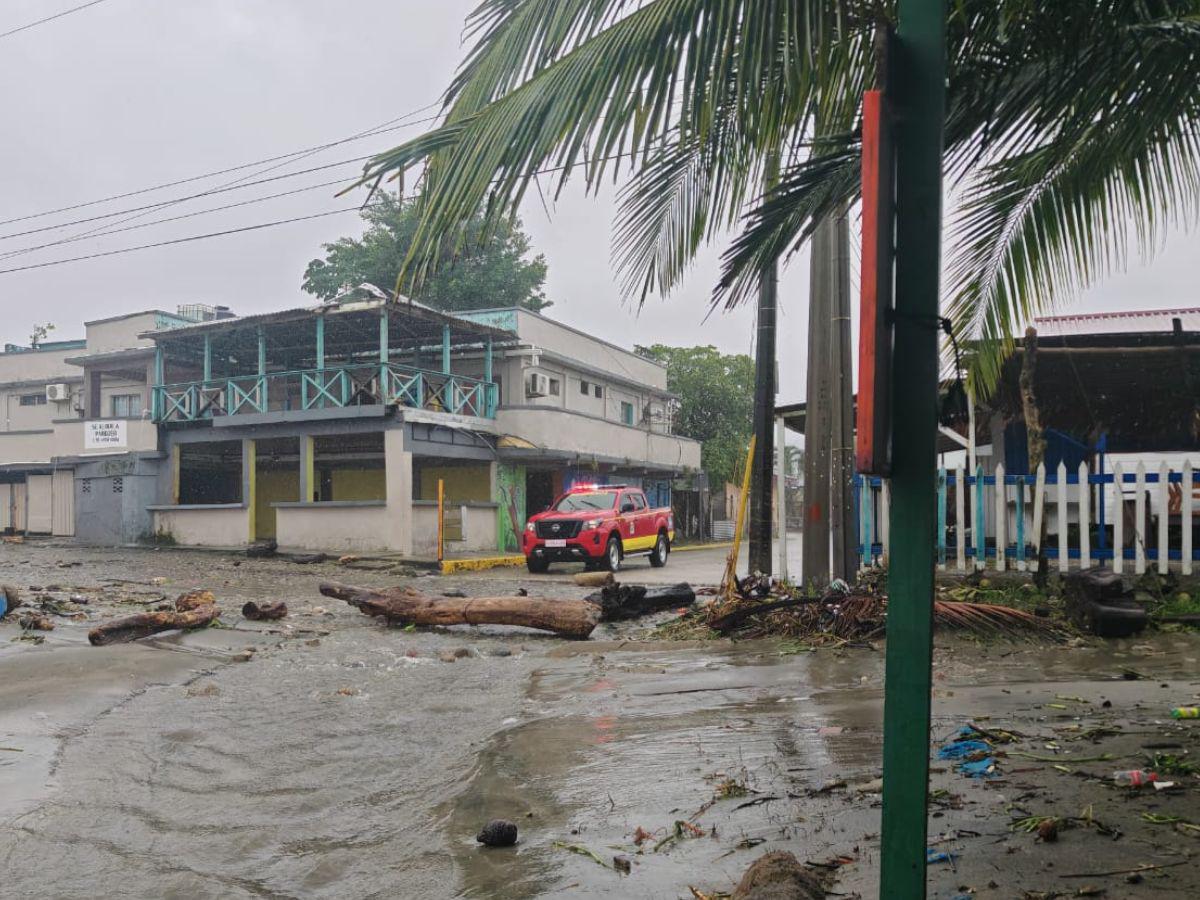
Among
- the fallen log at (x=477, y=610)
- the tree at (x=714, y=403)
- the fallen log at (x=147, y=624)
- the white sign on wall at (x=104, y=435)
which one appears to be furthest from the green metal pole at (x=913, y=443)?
the tree at (x=714, y=403)

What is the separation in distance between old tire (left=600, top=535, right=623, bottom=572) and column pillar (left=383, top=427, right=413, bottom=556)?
16.3 ft

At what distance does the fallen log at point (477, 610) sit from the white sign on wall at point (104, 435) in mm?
20584

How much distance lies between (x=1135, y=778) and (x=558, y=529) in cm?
1695

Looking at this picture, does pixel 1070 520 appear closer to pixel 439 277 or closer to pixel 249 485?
pixel 249 485

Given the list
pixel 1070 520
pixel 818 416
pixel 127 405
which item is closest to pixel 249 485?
pixel 127 405

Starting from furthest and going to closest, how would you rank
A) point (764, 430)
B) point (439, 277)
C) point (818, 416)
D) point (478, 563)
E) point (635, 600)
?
1. point (439, 277)
2. point (478, 563)
3. point (764, 430)
4. point (635, 600)
5. point (818, 416)

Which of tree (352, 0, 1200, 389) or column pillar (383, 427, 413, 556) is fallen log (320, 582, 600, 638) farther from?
column pillar (383, 427, 413, 556)

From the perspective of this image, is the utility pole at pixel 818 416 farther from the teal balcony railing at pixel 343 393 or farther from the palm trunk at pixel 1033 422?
the teal balcony railing at pixel 343 393

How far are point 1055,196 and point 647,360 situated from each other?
103 feet

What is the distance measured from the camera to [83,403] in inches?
1260

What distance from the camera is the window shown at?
31566 millimetres

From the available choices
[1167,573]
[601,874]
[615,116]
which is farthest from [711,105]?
[1167,573]

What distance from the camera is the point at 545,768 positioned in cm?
462

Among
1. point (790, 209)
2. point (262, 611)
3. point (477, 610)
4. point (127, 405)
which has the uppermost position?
point (127, 405)
